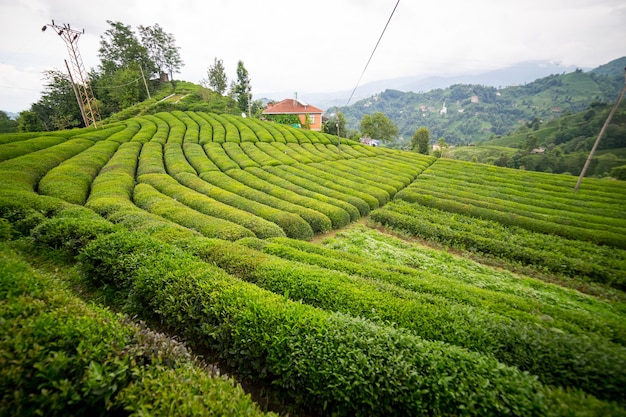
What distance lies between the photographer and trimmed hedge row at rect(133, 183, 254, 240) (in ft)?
36.9

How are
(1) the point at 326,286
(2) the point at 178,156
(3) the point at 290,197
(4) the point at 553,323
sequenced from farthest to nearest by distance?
(2) the point at 178,156 < (3) the point at 290,197 < (1) the point at 326,286 < (4) the point at 553,323

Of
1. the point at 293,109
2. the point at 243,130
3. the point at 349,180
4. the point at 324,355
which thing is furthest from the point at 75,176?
the point at 293,109

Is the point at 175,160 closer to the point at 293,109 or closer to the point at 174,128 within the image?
the point at 174,128

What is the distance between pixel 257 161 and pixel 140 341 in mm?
24617

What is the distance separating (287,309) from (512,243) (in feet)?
53.2

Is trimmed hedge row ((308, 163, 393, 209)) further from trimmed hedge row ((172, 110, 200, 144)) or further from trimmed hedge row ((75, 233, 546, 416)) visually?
trimmed hedge row ((75, 233, 546, 416))

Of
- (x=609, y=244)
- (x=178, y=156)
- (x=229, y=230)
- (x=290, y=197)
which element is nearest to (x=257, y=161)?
(x=178, y=156)

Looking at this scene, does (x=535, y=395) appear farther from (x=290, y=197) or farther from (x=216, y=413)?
(x=290, y=197)

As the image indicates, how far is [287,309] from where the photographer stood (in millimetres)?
5055

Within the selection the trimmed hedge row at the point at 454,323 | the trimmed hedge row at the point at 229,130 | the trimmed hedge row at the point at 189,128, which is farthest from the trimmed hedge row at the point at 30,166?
the trimmed hedge row at the point at 229,130

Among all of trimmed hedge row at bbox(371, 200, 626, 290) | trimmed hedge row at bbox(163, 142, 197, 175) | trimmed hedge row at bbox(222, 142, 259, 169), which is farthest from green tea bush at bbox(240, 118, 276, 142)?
trimmed hedge row at bbox(371, 200, 626, 290)

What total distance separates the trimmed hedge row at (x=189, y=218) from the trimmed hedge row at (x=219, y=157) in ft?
30.7

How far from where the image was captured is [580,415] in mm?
3186

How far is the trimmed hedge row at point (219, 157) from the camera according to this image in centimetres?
2429
